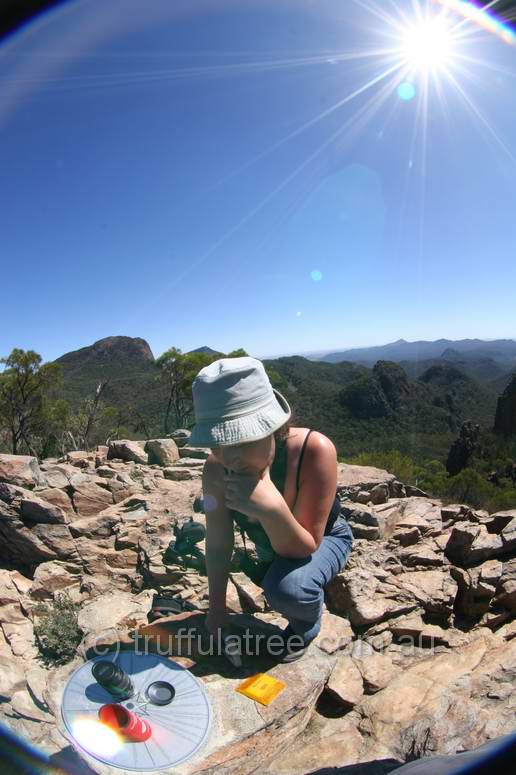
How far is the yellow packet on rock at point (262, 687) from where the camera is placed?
1980mm

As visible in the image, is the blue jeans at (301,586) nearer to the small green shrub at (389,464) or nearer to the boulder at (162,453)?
the boulder at (162,453)

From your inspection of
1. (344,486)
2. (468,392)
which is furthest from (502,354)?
(344,486)

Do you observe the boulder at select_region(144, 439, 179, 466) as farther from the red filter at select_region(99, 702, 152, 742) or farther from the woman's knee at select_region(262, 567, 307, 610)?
the red filter at select_region(99, 702, 152, 742)

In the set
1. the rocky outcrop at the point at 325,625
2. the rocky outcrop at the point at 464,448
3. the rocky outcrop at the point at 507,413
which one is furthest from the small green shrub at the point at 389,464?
the rocky outcrop at the point at 507,413

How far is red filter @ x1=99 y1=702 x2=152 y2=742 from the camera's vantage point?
65.2 inches

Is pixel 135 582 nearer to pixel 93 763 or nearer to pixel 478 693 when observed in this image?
pixel 93 763

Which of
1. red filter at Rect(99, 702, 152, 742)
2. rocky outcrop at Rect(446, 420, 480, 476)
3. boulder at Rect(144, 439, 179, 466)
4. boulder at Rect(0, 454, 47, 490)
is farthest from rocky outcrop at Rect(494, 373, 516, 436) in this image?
red filter at Rect(99, 702, 152, 742)

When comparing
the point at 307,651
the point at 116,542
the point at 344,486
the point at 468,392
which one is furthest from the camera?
the point at 468,392

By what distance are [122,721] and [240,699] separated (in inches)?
22.2

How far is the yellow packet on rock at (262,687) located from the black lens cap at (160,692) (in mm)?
321

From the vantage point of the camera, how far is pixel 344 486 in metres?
5.95

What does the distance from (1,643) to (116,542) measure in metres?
1.75

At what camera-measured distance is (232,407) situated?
177cm

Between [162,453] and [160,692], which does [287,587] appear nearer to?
[160,692]
